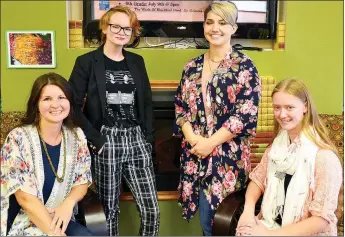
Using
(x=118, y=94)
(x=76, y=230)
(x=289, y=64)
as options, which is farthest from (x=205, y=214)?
(x=289, y=64)

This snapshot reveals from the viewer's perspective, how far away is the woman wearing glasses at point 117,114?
2.00 metres

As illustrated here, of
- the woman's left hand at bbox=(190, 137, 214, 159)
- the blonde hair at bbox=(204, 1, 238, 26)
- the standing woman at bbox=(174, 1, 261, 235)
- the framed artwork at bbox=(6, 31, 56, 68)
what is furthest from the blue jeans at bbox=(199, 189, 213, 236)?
the framed artwork at bbox=(6, 31, 56, 68)

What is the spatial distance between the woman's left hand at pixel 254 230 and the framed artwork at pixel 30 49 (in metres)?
1.50

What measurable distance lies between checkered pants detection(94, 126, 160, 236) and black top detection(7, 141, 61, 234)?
276mm

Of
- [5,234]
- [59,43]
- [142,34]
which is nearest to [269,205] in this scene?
[5,234]

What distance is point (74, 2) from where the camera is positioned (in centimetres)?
262

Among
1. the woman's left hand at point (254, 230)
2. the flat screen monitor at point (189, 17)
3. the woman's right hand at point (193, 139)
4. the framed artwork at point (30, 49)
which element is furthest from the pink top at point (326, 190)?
the framed artwork at point (30, 49)

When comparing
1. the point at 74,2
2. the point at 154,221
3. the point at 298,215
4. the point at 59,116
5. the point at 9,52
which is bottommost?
the point at 154,221

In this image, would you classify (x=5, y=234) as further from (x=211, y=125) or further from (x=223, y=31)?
(x=223, y=31)

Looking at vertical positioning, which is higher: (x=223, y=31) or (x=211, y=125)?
(x=223, y=31)

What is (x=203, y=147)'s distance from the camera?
195cm

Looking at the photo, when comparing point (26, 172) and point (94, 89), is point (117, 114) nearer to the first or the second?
point (94, 89)

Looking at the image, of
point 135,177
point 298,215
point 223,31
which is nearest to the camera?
point 298,215

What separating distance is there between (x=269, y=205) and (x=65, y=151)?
0.91 m
